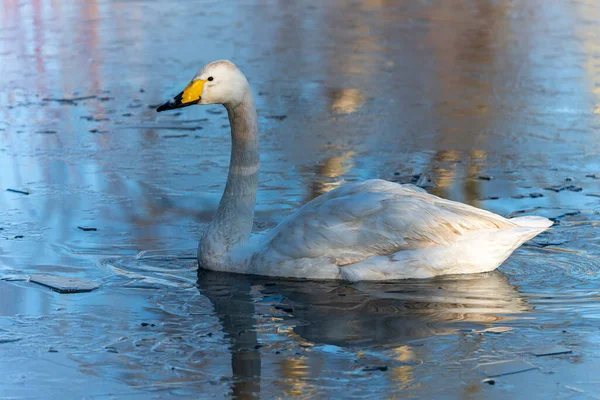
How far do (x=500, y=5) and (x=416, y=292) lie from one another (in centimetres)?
1593

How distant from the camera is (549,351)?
204 inches

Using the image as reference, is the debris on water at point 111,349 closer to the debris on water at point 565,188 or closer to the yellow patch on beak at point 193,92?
the yellow patch on beak at point 193,92

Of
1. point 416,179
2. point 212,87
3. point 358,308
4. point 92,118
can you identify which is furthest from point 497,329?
point 92,118

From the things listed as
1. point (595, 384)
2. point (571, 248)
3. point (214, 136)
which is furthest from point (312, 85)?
point (595, 384)

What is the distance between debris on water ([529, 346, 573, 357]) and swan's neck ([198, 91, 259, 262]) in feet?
7.61

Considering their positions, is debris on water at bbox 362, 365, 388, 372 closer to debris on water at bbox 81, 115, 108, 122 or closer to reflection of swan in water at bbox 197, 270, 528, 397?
reflection of swan in water at bbox 197, 270, 528, 397

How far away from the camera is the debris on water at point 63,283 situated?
634 cm

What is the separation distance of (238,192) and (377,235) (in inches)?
41.0

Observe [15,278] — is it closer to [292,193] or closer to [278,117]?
[292,193]

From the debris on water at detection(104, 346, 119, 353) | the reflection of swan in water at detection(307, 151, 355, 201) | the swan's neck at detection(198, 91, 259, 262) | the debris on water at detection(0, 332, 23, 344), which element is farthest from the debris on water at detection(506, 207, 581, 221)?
the debris on water at detection(0, 332, 23, 344)

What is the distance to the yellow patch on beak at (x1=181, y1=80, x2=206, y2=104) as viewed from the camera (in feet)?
21.9

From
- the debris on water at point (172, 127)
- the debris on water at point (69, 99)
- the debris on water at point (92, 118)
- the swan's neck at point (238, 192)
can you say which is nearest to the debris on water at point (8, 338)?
the swan's neck at point (238, 192)

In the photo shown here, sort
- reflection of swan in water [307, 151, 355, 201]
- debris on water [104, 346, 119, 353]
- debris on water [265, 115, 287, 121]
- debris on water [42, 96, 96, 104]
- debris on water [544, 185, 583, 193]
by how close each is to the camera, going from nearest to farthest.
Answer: debris on water [104, 346, 119, 353] → debris on water [544, 185, 583, 193] → reflection of swan in water [307, 151, 355, 201] → debris on water [265, 115, 287, 121] → debris on water [42, 96, 96, 104]

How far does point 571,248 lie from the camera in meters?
7.02
